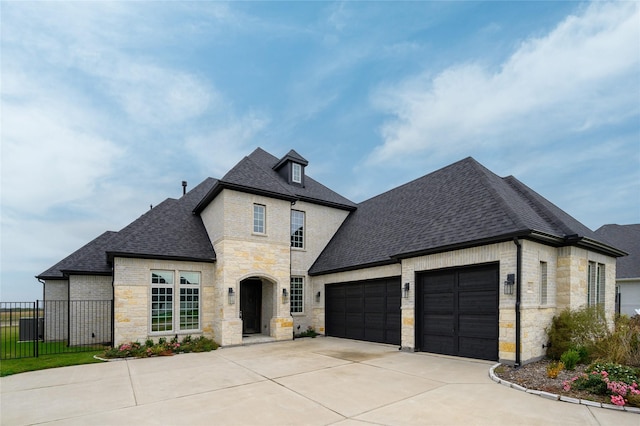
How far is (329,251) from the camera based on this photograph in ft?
60.6

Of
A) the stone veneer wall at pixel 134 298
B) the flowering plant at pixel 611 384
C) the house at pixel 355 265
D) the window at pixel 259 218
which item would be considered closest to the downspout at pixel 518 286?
the house at pixel 355 265

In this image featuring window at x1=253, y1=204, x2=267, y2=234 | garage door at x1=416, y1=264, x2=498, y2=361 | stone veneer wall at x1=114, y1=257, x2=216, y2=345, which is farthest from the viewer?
window at x1=253, y1=204, x2=267, y2=234

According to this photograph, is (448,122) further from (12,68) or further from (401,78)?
(12,68)

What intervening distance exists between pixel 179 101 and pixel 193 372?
41.1 ft

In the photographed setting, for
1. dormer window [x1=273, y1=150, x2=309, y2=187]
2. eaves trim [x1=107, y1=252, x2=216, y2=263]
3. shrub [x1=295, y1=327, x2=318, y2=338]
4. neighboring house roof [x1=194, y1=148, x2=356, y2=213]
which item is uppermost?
dormer window [x1=273, y1=150, x2=309, y2=187]

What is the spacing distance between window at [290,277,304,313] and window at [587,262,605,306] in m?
12.3

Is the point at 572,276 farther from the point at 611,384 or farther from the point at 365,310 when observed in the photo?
the point at 365,310

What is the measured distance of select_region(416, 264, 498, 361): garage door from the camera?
9578 mm

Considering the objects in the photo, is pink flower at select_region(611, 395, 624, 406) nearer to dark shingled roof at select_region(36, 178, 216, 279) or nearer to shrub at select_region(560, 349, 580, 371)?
shrub at select_region(560, 349, 580, 371)

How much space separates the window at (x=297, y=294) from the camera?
17.6 m

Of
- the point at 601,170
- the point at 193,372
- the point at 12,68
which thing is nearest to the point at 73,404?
the point at 193,372

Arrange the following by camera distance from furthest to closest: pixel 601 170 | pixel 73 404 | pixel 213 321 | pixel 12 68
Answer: pixel 601 170, pixel 213 321, pixel 12 68, pixel 73 404

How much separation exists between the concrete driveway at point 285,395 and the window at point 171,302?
3132 millimetres

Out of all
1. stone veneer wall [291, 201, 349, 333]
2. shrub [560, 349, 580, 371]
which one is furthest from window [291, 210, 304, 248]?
shrub [560, 349, 580, 371]
